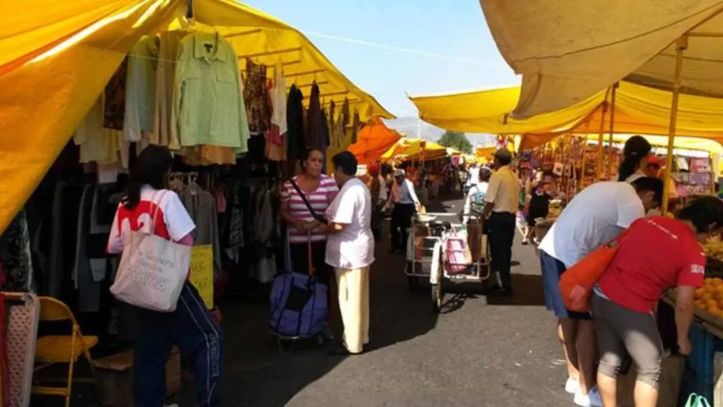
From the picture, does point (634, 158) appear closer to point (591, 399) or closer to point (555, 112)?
point (591, 399)

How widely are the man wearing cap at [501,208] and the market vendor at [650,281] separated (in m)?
4.22

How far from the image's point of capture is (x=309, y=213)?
18.7ft

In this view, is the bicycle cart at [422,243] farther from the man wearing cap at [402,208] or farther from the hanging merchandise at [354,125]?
the man wearing cap at [402,208]

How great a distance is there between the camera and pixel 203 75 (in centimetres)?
465

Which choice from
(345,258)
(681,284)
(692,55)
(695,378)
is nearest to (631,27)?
(681,284)

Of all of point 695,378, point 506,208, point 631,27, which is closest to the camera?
point 631,27

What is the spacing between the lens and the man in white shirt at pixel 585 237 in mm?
4148

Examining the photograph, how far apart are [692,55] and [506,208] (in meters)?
3.23

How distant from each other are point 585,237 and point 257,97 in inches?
138

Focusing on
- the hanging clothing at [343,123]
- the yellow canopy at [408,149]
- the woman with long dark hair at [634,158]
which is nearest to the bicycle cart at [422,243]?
the hanging clothing at [343,123]

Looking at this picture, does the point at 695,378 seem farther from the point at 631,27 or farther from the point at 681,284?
the point at 631,27

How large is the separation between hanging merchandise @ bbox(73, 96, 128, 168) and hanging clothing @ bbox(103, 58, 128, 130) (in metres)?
0.07

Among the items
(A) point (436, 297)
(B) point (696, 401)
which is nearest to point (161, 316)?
(B) point (696, 401)

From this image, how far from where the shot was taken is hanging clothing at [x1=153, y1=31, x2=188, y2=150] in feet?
15.1
